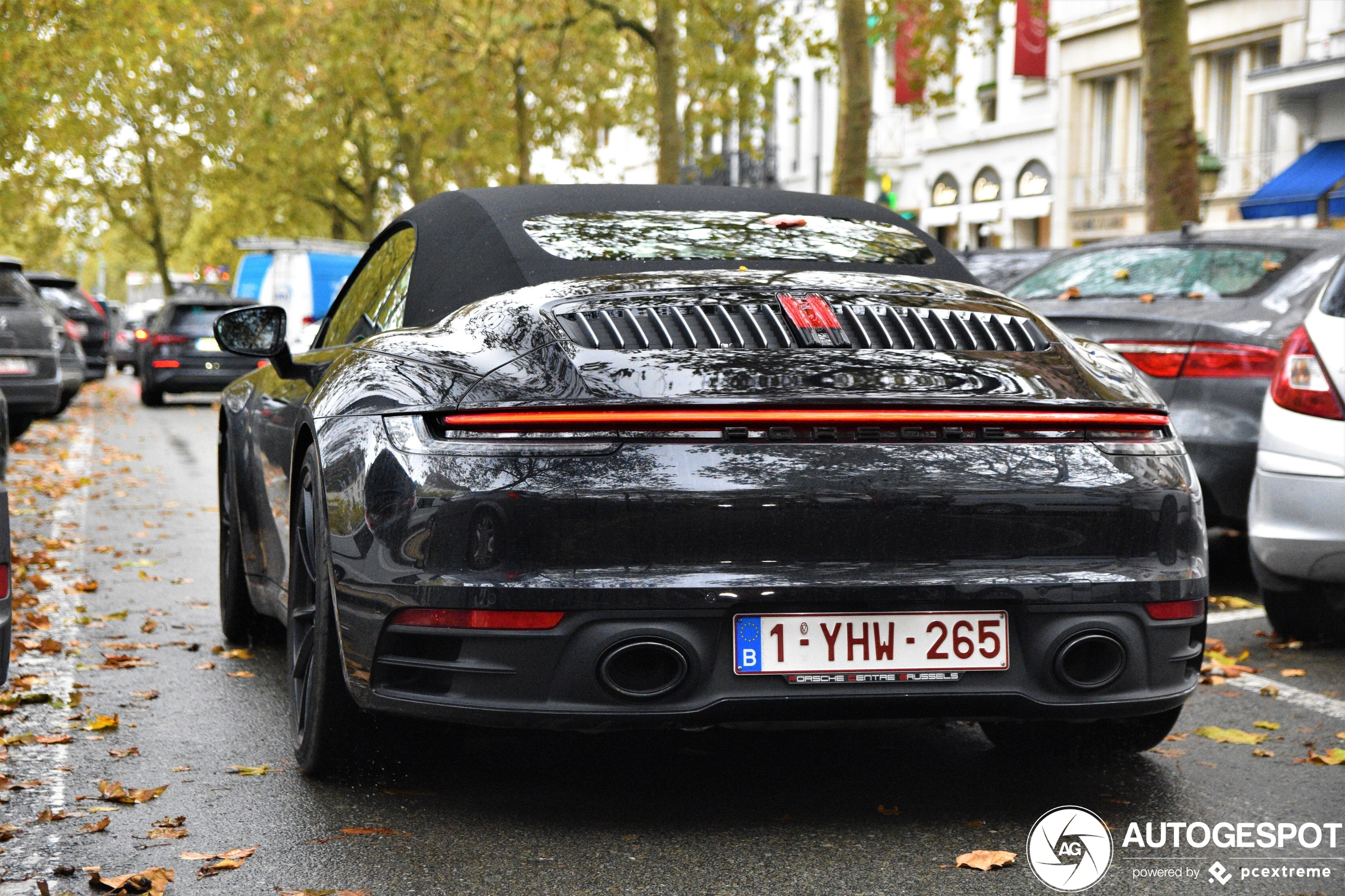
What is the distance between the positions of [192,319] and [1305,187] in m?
Result: 16.5

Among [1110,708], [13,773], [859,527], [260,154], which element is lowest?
[13,773]

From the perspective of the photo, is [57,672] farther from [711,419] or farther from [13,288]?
[13,288]

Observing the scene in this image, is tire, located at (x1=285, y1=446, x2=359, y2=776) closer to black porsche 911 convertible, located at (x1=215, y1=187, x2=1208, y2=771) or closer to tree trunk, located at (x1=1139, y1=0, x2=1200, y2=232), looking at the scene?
black porsche 911 convertible, located at (x1=215, y1=187, x2=1208, y2=771)

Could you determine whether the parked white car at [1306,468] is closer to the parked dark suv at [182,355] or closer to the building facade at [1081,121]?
the building facade at [1081,121]

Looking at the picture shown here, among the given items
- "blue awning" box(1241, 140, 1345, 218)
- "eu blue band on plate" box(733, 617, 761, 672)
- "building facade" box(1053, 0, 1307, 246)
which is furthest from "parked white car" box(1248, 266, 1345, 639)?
"blue awning" box(1241, 140, 1345, 218)

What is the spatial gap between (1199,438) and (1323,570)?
A: 1562 millimetres

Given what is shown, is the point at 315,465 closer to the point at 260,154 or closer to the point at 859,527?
the point at 859,527

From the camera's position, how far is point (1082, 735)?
4703mm

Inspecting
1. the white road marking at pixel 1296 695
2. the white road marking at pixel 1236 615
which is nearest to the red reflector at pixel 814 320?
the white road marking at pixel 1296 695

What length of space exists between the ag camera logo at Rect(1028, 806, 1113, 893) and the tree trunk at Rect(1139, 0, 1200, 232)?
1416 cm

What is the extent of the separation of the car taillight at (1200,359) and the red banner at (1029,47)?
3015 centimetres

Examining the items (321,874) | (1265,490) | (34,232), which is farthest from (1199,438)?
(34,232)

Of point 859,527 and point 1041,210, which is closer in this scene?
point 859,527

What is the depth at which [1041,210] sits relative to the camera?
3781 centimetres
